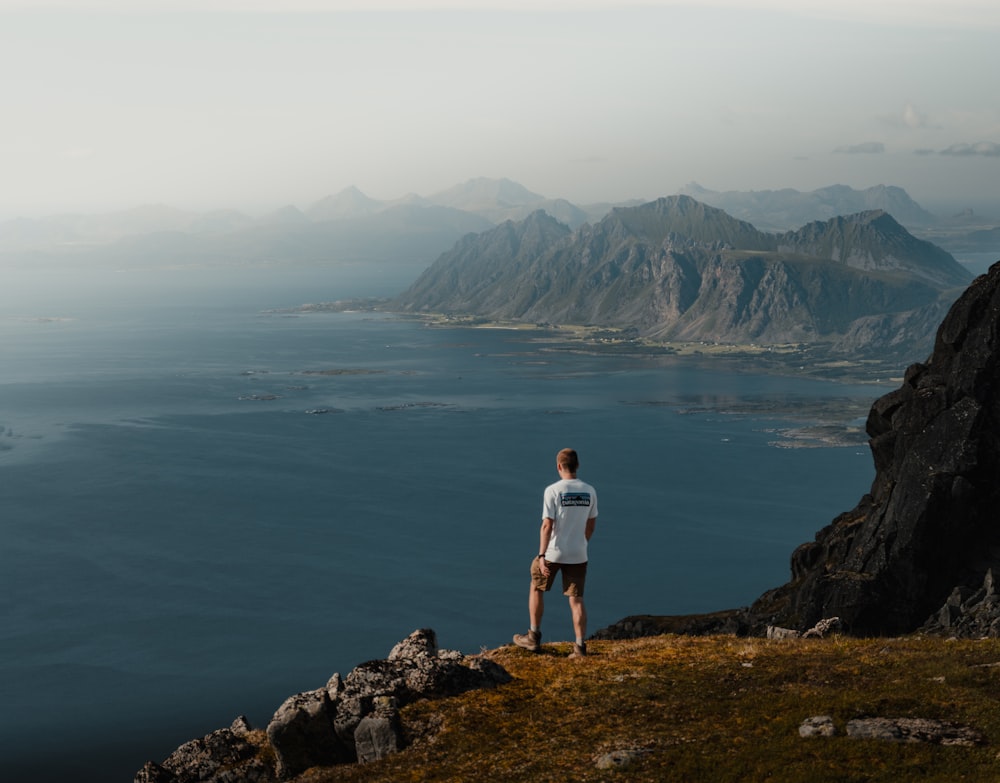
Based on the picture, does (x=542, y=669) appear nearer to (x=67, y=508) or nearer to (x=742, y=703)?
(x=742, y=703)

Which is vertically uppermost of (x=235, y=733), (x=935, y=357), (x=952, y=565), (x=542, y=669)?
(x=935, y=357)

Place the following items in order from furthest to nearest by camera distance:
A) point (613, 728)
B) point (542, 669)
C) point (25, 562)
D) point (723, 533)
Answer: point (723, 533) → point (25, 562) → point (542, 669) → point (613, 728)

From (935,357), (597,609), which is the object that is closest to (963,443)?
(935,357)

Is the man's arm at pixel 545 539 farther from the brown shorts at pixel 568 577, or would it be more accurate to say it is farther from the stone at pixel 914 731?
the stone at pixel 914 731

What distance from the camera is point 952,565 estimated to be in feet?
179

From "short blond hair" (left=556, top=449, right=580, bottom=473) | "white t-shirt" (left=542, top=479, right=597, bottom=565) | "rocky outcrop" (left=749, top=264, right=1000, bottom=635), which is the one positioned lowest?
"rocky outcrop" (left=749, top=264, right=1000, bottom=635)

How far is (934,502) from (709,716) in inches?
1711

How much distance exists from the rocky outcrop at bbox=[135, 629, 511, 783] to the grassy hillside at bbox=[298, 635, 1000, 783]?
1.47ft

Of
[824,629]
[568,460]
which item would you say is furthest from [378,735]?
[824,629]

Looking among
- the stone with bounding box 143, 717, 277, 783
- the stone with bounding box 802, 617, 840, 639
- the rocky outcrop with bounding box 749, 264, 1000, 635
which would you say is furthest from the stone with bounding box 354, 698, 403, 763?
the rocky outcrop with bounding box 749, 264, 1000, 635

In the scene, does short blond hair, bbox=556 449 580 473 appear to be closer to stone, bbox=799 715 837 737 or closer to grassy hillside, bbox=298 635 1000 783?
grassy hillside, bbox=298 635 1000 783

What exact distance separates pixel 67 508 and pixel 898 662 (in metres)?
196

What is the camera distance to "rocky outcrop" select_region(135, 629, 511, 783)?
1828 centimetres

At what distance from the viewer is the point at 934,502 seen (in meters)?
55.3
